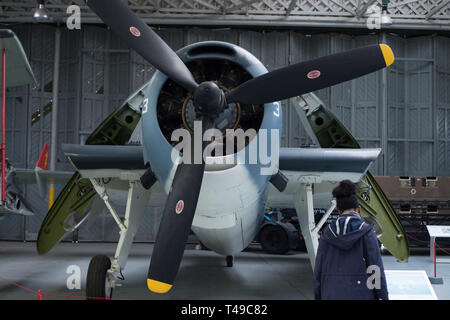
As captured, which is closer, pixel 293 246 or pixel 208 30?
pixel 293 246

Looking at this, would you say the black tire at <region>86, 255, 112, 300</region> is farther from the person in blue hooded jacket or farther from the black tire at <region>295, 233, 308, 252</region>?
the black tire at <region>295, 233, 308, 252</region>

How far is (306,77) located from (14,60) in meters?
5.51

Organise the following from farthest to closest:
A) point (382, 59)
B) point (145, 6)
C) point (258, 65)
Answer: point (145, 6)
point (258, 65)
point (382, 59)

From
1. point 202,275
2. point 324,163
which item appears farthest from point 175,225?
point 202,275

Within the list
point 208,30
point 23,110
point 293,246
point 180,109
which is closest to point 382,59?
point 180,109

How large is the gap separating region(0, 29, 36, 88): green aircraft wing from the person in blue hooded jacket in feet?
19.3

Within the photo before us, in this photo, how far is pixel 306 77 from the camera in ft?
14.2

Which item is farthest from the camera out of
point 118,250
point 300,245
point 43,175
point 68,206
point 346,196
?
point 300,245

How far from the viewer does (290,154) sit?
17.8ft

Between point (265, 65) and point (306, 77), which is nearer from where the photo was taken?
point (306, 77)

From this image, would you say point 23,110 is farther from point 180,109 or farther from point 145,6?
point 180,109

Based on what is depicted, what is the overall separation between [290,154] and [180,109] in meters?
1.51

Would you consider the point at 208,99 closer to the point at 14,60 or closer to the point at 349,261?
the point at 349,261

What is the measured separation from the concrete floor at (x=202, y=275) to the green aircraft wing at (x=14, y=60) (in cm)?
364
